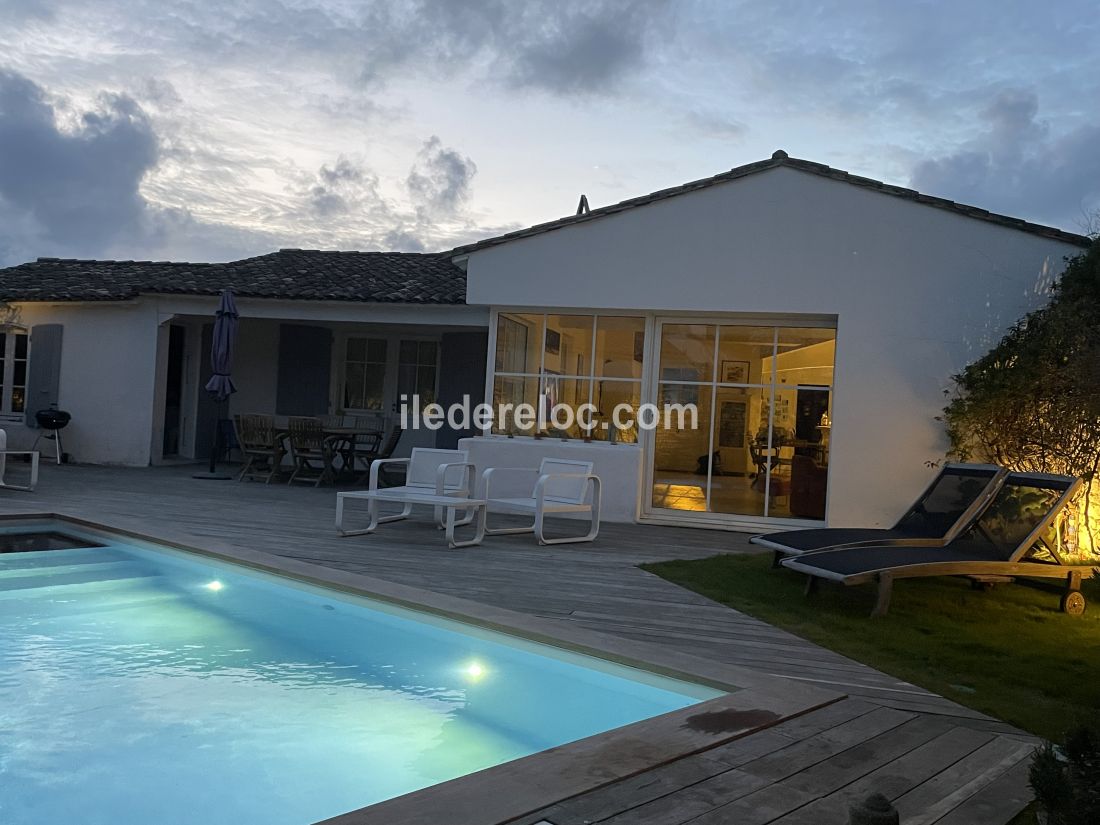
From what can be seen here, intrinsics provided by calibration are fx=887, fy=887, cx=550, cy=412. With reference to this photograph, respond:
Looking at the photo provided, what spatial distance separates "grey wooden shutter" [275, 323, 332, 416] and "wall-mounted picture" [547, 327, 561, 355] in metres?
5.72

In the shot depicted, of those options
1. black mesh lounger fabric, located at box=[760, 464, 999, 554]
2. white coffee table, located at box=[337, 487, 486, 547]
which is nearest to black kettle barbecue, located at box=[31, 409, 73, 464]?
white coffee table, located at box=[337, 487, 486, 547]

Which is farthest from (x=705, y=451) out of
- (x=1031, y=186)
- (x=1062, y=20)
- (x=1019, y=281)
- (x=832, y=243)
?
(x=1031, y=186)

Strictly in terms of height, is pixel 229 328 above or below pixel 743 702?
above

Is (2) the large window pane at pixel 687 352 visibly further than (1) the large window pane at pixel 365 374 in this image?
No

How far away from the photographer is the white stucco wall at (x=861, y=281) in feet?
30.1

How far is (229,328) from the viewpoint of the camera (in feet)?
39.9

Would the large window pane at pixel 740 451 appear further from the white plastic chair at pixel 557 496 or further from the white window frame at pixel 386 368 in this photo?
the white window frame at pixel 386 368

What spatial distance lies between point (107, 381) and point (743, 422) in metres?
9.62

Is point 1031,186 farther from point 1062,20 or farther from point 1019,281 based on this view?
point 1019,281

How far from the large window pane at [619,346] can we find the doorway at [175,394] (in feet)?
26.6

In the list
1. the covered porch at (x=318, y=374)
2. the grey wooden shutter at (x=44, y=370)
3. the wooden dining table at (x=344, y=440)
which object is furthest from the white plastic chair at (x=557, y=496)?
the grey wooden shutter at (x=44, y=370)

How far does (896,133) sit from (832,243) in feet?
17.2

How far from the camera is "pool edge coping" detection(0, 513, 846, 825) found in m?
2.43

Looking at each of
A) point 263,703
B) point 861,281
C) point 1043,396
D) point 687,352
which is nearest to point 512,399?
point 687,352
